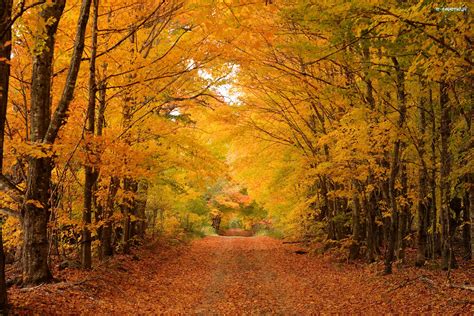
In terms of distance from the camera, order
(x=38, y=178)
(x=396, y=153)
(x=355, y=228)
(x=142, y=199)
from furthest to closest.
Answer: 1. (x=142, y=199)
2. (x=355, y=228)
3. (x=396, y=153)
4. (x=38, y=178)

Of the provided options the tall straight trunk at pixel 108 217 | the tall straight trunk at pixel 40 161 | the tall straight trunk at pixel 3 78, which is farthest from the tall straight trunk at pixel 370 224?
the tall straight trunk at pixel 3 78

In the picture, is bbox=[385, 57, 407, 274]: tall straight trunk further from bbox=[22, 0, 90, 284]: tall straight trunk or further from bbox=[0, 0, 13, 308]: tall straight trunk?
bbox=[0, 0, 13, 308]: tall straight trunk

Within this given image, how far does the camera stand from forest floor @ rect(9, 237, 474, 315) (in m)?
7.61

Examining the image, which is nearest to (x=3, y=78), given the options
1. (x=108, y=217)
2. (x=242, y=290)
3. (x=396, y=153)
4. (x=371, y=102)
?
(x=108, y=217)

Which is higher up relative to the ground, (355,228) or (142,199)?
(142,199)

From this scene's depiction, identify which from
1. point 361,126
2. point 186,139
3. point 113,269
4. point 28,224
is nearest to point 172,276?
point 113,269

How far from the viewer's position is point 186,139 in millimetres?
14141

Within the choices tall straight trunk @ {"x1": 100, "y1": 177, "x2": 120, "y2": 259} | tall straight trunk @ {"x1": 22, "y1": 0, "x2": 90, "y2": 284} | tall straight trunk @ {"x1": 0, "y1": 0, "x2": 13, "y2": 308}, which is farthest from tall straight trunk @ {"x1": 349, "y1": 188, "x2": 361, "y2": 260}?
tall straight trunk @ {"x1": 0, "y1": 0, "x2": 13, "y2": 308}

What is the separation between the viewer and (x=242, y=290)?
10.9 metres

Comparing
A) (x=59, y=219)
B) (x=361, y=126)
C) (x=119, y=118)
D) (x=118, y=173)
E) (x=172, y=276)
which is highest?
(x=119, y=118)

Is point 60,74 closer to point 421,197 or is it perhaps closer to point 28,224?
point 28,224

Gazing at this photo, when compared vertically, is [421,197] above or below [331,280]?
above

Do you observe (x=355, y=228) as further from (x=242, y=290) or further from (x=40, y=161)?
(x=40, y=161)

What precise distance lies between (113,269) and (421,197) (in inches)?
366
